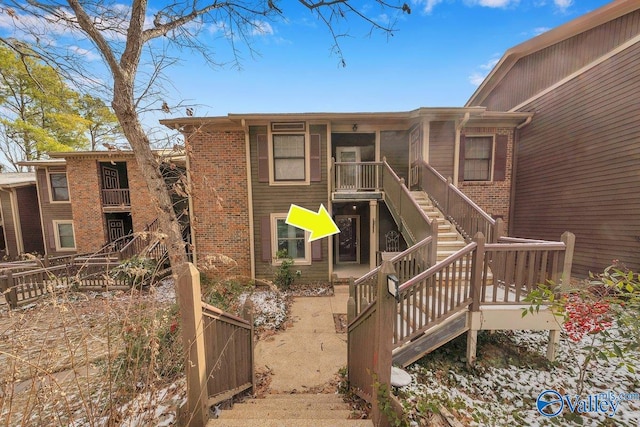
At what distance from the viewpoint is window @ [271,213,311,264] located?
23.5ft

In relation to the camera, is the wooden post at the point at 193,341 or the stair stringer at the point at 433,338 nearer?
the wooden post at the point at 193,341

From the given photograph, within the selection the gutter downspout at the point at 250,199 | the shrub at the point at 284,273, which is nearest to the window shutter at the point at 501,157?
the shrub at the point at 284,273

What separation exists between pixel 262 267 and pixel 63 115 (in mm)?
17789

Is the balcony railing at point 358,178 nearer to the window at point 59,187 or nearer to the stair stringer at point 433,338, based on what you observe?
the stair stringer at point 433,338

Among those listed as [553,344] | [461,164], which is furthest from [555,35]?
[553,344]

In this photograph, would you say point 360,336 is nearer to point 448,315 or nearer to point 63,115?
point 448,315

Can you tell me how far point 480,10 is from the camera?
614 cm

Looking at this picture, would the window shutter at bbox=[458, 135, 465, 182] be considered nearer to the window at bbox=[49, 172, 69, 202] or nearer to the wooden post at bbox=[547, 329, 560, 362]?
the wooden post at bbox=[547, 329, 560, 362]

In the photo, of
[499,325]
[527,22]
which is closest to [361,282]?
[499,325]

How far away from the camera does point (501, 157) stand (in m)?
7.27

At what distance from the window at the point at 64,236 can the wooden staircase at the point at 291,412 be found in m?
13.4

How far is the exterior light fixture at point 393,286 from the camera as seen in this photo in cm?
209

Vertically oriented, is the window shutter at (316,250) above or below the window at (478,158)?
below

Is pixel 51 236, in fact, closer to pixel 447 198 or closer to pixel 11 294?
pixel 11 294
